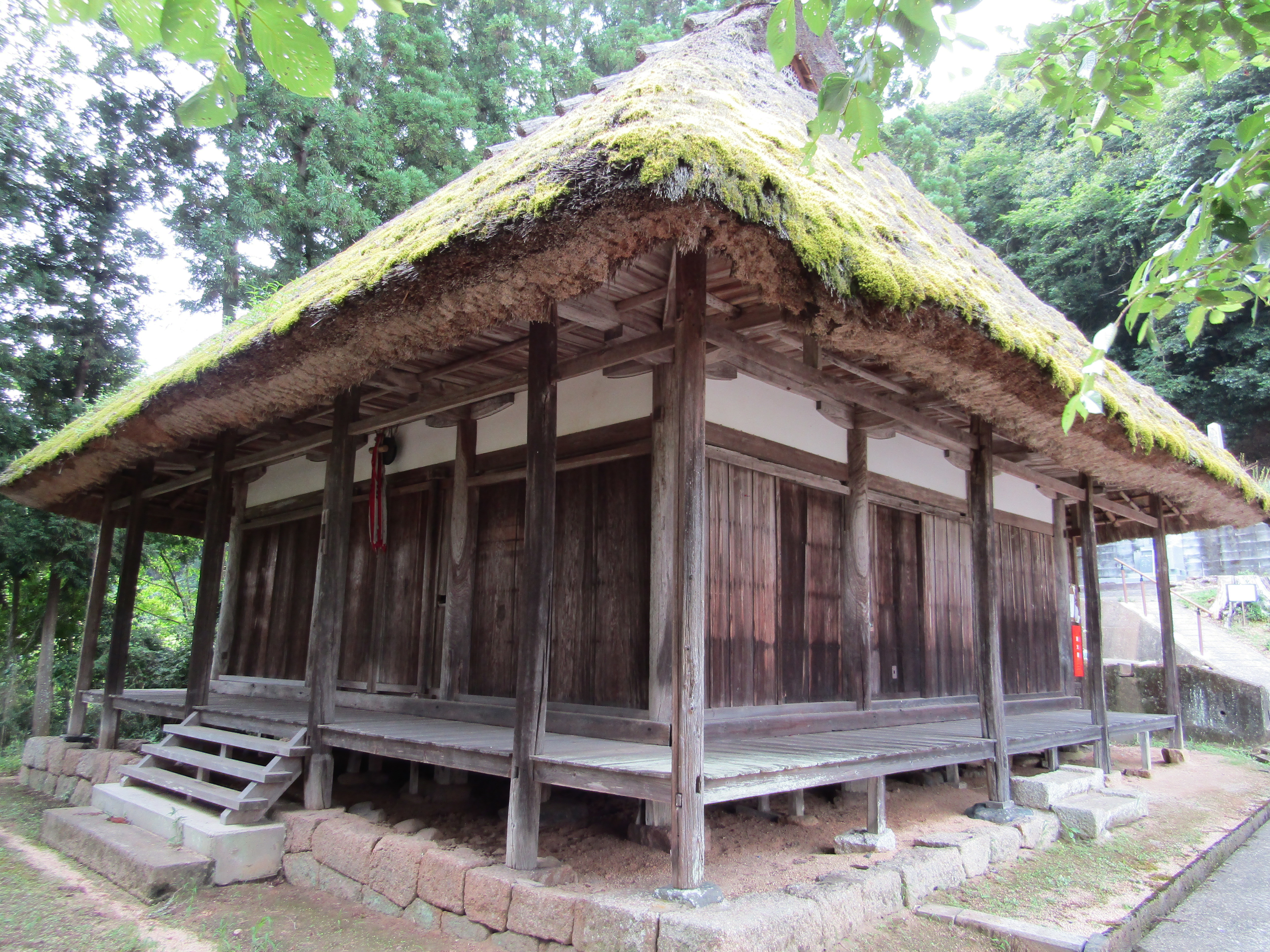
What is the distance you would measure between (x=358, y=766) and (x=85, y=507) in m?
5.32

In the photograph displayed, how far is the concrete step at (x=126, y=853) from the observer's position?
471 cm

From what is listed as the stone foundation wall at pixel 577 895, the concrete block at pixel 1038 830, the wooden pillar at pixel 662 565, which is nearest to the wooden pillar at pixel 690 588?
the stone foundation wall at pixel 577 895

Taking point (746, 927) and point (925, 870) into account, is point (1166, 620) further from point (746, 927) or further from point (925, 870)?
point (746, 927)

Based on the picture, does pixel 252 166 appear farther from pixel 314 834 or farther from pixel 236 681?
pixel 314 834

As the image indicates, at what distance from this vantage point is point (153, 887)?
15.3 ft

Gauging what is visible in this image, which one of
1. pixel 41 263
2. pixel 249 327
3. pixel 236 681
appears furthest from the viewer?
pixel 41 263

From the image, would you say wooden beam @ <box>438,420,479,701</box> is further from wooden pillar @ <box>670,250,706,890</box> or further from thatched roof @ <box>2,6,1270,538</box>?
wooden pillar @ <box>670,250,706,890</box>

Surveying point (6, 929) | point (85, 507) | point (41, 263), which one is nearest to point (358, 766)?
point (6, 929)

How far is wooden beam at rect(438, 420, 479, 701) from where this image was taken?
6336mm

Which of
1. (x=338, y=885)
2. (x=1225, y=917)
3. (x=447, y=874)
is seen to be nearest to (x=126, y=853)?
(x=338, y=885)

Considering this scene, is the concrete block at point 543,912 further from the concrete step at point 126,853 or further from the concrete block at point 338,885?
the concrete step at point 126,853

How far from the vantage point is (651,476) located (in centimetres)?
524

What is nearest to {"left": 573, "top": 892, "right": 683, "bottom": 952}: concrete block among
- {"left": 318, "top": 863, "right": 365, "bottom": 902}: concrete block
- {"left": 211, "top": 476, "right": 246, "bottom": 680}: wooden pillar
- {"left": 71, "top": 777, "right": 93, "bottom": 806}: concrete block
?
{"left": 318, "top": 863, "right": 365, "bottom": 902}: concrete block

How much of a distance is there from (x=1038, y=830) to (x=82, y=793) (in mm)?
7898
